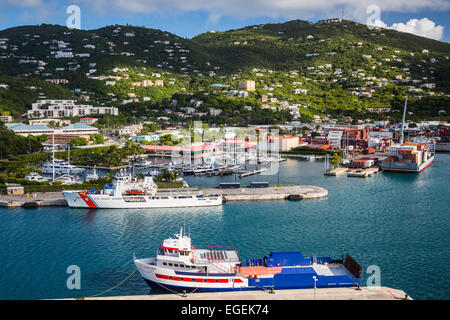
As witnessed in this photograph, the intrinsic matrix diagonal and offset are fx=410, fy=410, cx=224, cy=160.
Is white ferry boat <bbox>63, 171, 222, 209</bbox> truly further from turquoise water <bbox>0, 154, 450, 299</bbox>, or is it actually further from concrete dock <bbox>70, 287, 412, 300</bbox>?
concrete dock <bbox>70, 287, 412, 300</bbox>

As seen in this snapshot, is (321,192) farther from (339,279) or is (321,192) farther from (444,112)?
(444,112)

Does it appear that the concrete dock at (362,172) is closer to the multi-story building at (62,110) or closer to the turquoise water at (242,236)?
the turquoise water at (242,236)

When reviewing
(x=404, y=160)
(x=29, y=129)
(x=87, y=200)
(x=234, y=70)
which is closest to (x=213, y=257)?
(x=87, y=200)

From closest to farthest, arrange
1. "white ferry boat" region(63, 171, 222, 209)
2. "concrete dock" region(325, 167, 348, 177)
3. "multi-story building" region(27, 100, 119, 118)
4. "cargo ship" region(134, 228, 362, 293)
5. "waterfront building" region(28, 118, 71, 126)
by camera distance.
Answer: "cargo ship" region(134, 228, 362, 293), "white ferry boat" region(63, 171, 222, 209), "concrete dock" region(325, 167, 348, 177), "waterfront building" region(28, 118, 71, 126), "multi-story building" region(27, 100, 119, 118)

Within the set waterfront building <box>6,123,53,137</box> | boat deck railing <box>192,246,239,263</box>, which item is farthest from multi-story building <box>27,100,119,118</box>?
boat deck railing <box>192,246,239,263</box>

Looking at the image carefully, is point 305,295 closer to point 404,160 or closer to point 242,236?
point 242,236
